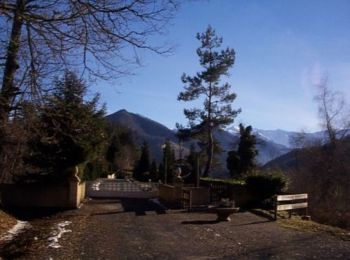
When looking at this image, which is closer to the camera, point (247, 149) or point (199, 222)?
point (199, 222)

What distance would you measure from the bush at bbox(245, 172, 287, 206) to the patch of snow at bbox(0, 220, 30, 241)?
1165 cm

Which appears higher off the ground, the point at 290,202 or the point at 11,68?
the point at 11,68

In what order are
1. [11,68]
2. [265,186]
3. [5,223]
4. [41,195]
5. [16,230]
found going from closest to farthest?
[11,68] → [16,230] → [5,223] → [41,195] → [265,186]

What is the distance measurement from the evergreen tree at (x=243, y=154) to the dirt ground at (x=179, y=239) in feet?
Answer: 134

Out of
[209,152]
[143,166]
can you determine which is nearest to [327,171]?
[209,152]

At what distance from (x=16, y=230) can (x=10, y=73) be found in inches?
227

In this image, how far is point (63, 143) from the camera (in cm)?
2609

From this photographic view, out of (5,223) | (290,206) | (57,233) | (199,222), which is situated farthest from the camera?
(290,206)

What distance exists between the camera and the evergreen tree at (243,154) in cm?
6219

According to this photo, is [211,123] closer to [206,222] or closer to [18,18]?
[206,222]

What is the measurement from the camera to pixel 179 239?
568 inches

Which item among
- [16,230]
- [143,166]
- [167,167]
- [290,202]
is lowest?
[16,230]

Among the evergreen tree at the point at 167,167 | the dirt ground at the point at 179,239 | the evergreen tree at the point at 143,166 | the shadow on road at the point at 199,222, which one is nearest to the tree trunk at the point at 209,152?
the evergreen tree at the point at 167,167

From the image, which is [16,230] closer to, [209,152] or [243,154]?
[209,152]
